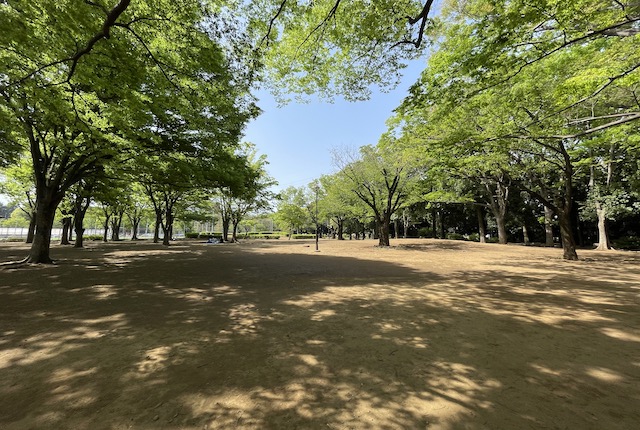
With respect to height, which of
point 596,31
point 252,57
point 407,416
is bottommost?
point 407,416

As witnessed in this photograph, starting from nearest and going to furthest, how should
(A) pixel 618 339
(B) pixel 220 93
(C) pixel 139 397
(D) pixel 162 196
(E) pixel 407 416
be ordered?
(E) pixel 407 416, (C) pixel 139 397, (A) pixel 618 339, (B) pixel 220 93, (D) pixel 162 196

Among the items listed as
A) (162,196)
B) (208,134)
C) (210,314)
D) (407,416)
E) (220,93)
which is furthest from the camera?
(162,196)

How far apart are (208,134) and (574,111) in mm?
14544

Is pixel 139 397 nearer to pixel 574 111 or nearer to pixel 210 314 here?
pixel 210 314

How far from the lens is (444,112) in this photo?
805 cm

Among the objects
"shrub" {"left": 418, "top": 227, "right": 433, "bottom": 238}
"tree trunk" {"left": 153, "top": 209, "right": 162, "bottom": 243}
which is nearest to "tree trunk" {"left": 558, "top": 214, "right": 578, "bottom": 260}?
"shrub" {"left": 418, "top": 227, "right": 433, "bottom": 238}

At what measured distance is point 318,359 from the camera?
3371 mm

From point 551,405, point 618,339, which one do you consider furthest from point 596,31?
point 551,405

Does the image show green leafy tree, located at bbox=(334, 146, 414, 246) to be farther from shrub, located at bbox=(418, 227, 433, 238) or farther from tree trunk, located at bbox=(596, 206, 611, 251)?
shrub, located at bbox=(418, 227, 433, 238)

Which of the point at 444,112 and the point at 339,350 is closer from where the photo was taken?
the point at 339,350

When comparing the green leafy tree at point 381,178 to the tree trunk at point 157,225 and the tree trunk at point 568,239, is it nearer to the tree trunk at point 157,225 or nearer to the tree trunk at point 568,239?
the tree trunk at point 568,239

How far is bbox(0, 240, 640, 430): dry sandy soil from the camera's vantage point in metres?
2.35

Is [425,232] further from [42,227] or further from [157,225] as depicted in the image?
[42,227]

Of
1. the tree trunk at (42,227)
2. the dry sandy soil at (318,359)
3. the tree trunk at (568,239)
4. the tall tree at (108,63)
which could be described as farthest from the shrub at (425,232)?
the tree trunk at (42,227)
